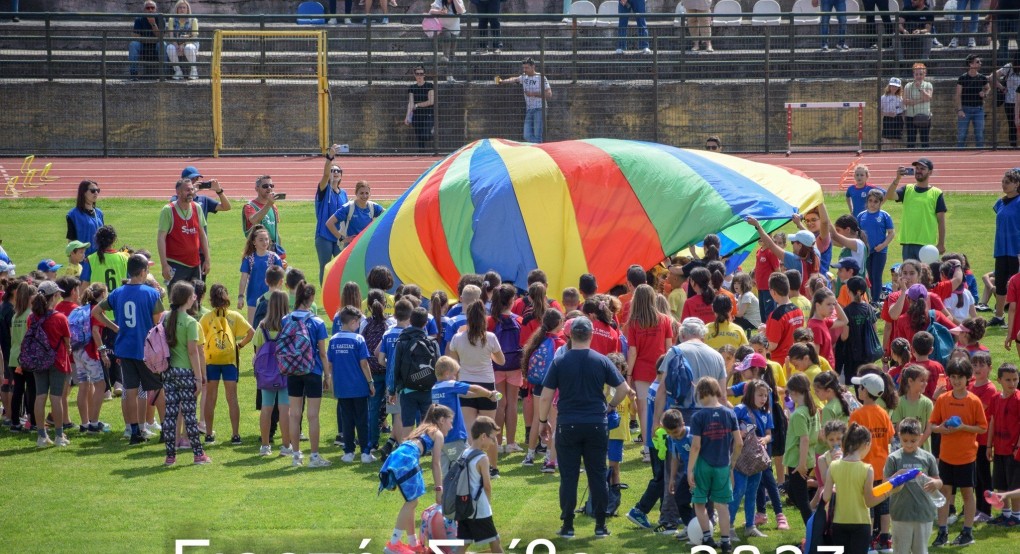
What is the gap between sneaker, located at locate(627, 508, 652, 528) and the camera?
8.60m

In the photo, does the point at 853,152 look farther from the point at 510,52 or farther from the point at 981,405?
the point at 981,405

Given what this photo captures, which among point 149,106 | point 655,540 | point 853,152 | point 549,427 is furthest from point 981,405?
point 149,106

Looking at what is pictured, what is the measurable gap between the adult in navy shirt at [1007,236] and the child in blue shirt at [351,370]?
758cm

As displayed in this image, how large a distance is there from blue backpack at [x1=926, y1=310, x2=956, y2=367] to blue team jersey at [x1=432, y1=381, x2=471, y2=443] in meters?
3.76

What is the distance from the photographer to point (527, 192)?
13.4 meters

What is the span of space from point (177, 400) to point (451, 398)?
106 inches

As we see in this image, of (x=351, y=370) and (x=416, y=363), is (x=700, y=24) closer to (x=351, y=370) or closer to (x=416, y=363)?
(x=351, y=370)

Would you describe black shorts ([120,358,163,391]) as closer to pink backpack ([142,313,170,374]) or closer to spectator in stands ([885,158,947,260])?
pink backpack ([142,313,170,374])

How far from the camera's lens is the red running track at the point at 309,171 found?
21172 millimetres

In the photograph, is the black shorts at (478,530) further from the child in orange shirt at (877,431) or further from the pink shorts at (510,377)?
the pink shorts at (510,377)

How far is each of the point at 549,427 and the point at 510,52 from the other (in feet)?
48.5

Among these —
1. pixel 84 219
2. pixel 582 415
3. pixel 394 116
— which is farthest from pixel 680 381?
pixel 394 116

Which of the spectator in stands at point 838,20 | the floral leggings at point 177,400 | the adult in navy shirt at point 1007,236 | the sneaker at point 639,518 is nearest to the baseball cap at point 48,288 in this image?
the floral leggings at point 177,400

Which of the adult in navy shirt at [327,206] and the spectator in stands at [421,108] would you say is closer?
the adult in navy shirt at [327,206]
